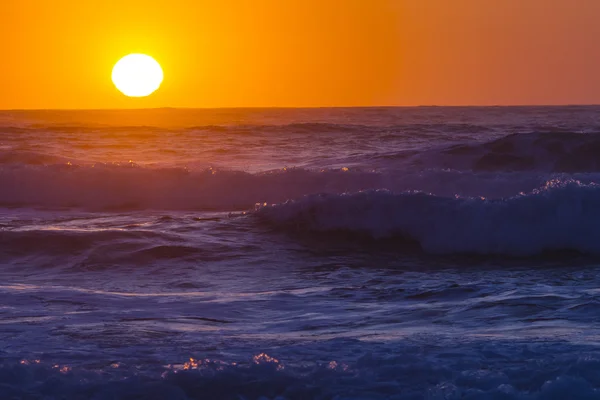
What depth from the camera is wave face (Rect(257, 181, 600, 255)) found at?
904cm

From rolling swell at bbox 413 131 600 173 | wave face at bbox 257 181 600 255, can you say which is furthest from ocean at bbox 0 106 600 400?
rolling swell at bbox 413 131 600 173

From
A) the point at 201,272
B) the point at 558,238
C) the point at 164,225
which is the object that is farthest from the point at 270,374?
the point at 164,225

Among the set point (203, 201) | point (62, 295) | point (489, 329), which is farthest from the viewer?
point (203, 201)

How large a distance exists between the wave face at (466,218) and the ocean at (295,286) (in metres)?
0.02

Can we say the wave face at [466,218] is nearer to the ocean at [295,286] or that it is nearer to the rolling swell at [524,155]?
the ocean at [295,286]

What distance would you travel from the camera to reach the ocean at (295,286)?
4.04 metres

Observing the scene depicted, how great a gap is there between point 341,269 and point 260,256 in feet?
3.40

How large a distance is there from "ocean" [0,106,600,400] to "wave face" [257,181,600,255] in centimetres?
2

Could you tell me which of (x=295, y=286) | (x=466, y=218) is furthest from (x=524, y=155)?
(x=295, y=286)

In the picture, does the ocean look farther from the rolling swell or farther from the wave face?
the rolling swell

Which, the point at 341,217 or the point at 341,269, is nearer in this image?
the point at 341,269

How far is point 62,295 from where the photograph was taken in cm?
632

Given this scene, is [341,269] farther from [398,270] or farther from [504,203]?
[504,203]

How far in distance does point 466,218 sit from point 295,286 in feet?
11.4
